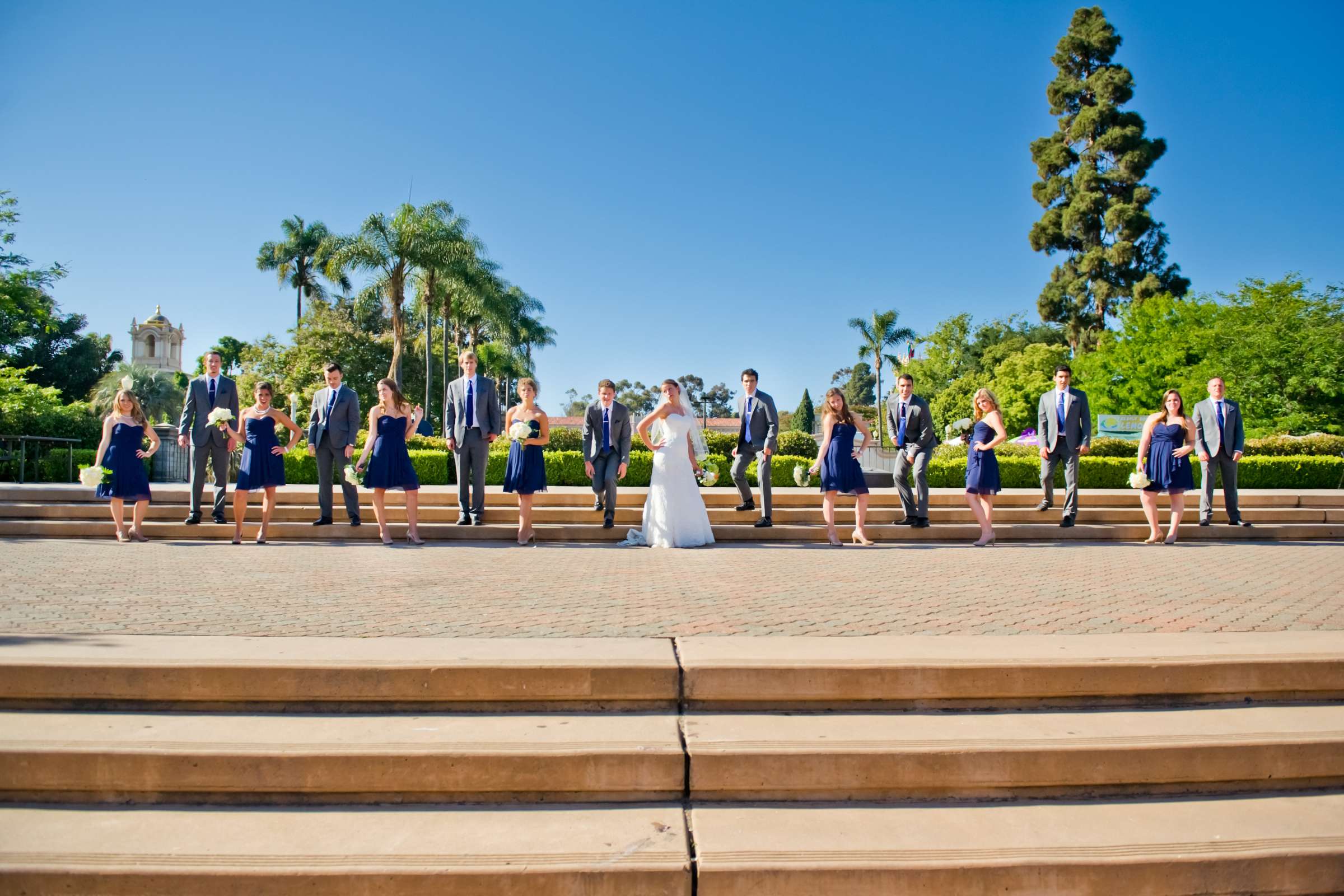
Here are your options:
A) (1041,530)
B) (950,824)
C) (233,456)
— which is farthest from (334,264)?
(950,824)

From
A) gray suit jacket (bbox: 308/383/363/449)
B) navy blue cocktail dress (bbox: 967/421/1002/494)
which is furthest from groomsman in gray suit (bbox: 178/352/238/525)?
navy blue cocktail dress (bbox: 967/421/1002/494)

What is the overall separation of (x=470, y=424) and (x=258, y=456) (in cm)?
245

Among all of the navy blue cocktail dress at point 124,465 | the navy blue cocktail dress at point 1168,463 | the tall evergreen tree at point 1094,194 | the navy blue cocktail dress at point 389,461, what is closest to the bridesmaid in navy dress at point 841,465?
the navy blue cocktail dress at point 1168,463

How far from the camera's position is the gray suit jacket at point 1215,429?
10.5 m

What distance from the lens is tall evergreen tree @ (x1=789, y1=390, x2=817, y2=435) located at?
87.9 m

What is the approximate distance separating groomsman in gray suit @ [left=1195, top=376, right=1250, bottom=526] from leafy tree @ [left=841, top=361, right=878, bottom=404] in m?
105

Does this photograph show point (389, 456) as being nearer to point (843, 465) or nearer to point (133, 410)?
point (133, 410)

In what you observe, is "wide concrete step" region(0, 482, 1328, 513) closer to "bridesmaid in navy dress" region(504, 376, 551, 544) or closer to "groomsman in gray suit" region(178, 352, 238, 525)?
"groomsman in gray suit" region(178, 352, 238, 525)

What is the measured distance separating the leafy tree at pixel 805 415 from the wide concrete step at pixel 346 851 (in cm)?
8406

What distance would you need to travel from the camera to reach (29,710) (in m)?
3.61

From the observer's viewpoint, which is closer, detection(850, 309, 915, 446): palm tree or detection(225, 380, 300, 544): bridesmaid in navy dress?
detection(225, 380, 300, 544): bridesmaid in navy dress

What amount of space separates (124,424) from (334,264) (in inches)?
1000

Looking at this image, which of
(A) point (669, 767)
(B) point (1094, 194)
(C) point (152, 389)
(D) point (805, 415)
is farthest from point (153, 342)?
(A) point (669, 767)

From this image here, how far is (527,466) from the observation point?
9.87 metres
